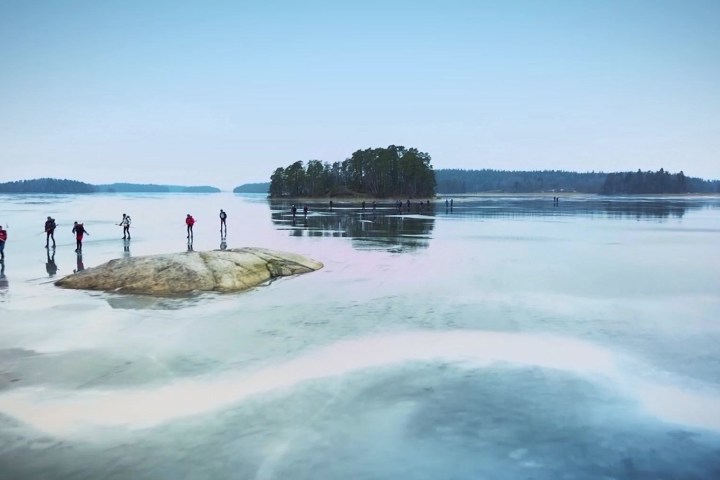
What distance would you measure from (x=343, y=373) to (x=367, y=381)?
2.09 ft

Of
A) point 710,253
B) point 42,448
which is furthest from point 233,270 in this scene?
point 710,253

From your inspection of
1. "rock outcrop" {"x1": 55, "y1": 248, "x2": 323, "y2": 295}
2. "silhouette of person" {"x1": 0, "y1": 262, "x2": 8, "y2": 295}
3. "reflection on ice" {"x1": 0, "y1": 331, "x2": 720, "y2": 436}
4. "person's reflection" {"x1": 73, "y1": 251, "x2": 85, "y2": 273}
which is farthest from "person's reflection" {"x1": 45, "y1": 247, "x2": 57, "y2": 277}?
"reflection on ice" {"x1": 0, "y1": 331, "x2": 720, "y2": 436}

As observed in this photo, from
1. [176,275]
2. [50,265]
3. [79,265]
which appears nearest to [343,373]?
[176,275]

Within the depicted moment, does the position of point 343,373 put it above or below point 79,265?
below

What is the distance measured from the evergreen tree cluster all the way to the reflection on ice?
502 ft

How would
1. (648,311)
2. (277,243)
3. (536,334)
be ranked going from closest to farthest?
(536,334) < (648,311) < (277,243)

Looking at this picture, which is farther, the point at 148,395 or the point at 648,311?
the point at 648,311

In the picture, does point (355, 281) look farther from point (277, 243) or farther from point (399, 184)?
point (399, 184)

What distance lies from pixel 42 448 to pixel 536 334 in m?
11.2

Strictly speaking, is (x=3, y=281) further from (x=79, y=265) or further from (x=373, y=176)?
(x=373, y=176)

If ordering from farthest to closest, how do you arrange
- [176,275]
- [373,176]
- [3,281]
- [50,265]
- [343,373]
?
1. [373,176]
2. [50,265]
3. [3,281]
4. [176,275]
5. [343,373]

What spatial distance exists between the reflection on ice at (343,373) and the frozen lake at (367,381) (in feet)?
0.17

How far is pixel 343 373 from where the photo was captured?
11.1 meters

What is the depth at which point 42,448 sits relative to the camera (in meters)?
7.90
